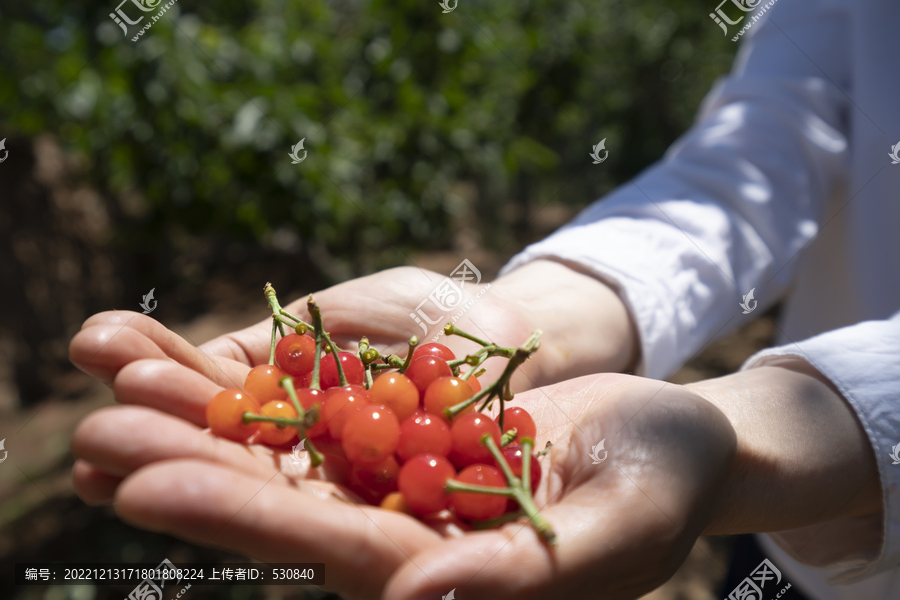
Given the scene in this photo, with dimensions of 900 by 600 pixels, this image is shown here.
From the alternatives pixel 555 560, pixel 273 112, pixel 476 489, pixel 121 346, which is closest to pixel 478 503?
pixel 476 489

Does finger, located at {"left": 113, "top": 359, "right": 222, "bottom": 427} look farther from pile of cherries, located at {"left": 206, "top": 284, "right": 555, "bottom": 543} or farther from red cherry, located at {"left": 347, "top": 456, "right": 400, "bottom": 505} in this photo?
red cherry, located at {"left": 347, "top": 456, "right": 400, "bottom": 505}

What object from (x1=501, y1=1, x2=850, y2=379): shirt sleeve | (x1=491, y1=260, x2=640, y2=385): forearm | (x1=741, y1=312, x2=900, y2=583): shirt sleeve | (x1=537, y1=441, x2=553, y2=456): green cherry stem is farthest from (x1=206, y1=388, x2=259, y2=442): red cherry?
(x1=741, y1=312, x2=900, y2=583): shirt sleeve

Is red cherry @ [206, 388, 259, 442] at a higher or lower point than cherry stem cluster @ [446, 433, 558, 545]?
higher

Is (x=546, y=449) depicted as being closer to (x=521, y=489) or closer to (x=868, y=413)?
(x=521, y=489)

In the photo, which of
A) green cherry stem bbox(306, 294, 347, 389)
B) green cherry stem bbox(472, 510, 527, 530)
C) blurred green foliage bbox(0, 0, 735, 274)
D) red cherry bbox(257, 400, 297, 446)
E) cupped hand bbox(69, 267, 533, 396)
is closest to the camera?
green cherry stem bbox(472, 510, 527, 530)

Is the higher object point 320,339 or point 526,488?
point 320,339

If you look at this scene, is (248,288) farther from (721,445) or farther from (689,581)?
(721,445)
